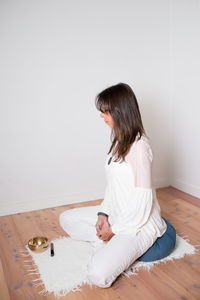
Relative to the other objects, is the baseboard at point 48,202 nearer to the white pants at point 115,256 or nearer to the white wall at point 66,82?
the white wall at point 66,82

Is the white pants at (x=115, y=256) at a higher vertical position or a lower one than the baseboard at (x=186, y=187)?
higher

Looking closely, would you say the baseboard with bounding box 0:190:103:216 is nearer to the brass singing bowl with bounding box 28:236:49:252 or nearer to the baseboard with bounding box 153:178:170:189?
the baseboard with bounding box 153:178:170:189

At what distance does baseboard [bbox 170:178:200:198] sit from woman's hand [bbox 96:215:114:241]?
143 cm

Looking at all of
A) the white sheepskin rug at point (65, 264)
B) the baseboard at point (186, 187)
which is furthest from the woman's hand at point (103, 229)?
the baseboard at point (186, 187)

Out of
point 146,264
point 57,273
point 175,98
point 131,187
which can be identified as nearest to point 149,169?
point 131,187

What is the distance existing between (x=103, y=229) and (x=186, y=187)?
1576 mm

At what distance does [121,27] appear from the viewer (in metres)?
2.91

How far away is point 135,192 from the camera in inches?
64.7

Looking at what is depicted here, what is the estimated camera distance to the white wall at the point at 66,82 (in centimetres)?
258

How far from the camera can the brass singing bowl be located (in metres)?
1.92

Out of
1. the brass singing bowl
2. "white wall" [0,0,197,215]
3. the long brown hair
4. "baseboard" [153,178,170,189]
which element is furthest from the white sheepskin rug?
"baseboard" [153,178,170,189]

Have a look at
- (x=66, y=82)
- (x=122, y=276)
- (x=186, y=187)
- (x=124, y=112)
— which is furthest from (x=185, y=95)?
(x=122, y=276)

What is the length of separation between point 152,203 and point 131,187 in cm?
15

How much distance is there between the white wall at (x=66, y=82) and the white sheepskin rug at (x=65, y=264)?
0.82 meters
